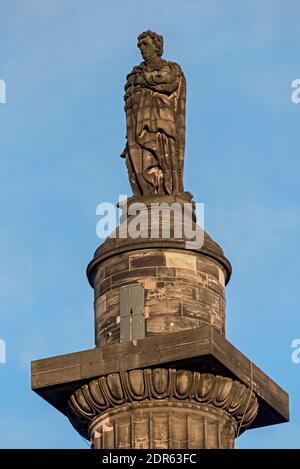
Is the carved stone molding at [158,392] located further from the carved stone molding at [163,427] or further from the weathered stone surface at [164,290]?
the weathered stone surface at [164,290]

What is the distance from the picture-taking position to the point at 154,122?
6506 cm

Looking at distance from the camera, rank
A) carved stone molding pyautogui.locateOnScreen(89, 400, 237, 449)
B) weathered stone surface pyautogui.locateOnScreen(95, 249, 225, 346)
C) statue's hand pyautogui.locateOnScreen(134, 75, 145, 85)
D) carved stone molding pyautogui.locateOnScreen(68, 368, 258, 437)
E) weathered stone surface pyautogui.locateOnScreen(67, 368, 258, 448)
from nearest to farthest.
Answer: carved stone molding pyautogui.locateOnScreen(89, 400, 237, 449) → weathered stone surface pyautogui.locateOnScreen(67, 368, 258, 448) → carved stone molding pyautogui.locateOnScreen(68, 368, 258, 437) → weathered stone surface pyautogui.locateOnScreen(95, 249, 225, 346) → statue's hand pyautogui.locateOnScreen(134, 75, 145, 85)

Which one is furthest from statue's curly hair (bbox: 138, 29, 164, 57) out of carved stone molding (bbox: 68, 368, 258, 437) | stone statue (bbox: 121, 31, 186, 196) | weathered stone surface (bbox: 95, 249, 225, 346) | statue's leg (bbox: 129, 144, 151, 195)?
carved stone molding (bbox: 68, 368, 258, 437)

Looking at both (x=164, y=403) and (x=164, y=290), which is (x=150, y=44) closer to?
(x=164, y=290)

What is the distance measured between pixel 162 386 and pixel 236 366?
200 centimetres

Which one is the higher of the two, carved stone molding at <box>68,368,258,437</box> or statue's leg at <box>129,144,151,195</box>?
statue's leg at <box>129,144,151,195</box>

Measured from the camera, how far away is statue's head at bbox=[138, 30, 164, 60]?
217 feet

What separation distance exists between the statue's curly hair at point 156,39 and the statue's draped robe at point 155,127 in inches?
13.7

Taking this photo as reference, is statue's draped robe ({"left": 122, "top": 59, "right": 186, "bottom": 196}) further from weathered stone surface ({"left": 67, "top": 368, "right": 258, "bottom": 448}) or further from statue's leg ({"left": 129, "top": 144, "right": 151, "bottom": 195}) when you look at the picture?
weathered stone surface ({"left": 67, "top": 368, "right": 258, "bottom": 448})

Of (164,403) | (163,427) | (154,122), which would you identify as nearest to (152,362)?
(164,403)
